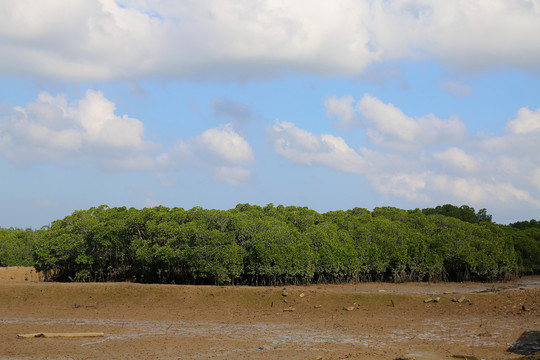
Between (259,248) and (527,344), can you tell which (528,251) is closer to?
(259,248)

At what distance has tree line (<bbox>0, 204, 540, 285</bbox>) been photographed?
28922 millimetres

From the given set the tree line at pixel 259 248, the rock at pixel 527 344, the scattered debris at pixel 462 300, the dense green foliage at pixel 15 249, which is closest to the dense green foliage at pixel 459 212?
the tree line at pixel 259 248

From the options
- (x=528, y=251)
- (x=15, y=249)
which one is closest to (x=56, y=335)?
(x=15, y=249)

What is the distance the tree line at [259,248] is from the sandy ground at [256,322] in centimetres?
258

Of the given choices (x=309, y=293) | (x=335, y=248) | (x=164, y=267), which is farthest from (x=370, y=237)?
(x=164, y=267)

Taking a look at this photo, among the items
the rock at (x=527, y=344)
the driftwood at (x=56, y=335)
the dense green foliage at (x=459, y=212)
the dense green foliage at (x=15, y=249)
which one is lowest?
the driftwood at (x=56, y=335)

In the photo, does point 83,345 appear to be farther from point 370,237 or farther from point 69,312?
point 370,237

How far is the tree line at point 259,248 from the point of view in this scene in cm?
2892

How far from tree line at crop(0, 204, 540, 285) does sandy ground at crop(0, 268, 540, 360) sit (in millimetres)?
2582

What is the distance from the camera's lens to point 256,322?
22062 mm

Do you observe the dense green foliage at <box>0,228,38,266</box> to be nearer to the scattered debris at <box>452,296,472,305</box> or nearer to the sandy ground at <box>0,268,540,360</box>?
the sandy ground at <box>0,268,540,360</box>

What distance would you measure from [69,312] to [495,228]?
31.2m

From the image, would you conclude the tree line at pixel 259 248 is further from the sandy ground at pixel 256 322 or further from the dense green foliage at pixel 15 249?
the dense green foliage at pixel 15 249

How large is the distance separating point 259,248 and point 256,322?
7.08 m
